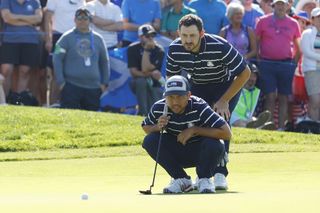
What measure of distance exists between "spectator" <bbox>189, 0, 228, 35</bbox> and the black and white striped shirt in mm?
8096

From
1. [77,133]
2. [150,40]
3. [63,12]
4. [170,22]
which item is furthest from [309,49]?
[77,133]

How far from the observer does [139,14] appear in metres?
19.8

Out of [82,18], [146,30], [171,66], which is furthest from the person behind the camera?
[146,30]

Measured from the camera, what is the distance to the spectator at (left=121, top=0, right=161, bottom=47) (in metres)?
19.7

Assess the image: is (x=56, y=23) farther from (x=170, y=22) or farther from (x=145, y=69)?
(x=170, y=22)

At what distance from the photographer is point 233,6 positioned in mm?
18781

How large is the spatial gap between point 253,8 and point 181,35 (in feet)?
31.0

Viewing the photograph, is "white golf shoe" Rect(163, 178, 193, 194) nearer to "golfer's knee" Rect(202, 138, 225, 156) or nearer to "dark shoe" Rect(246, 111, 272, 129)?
"golfer's knee" Rect(202, 138, 225, 156)

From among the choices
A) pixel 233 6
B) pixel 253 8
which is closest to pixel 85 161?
pixel 233 6

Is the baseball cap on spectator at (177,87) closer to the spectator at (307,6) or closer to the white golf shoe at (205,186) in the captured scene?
the white golf shoe at (205,186)

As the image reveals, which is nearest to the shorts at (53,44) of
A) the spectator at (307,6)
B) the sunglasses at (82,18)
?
the sunglasses at (82,18)

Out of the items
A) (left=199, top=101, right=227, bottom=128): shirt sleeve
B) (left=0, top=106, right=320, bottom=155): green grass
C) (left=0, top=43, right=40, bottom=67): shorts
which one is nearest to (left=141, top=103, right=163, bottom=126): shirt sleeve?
(left=199, top=101, right=227, bottom=128): shirt sleeve

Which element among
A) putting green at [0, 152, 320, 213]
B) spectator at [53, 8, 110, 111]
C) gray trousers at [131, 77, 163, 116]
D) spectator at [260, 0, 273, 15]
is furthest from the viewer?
spectator at [260, 0, 273, 15]

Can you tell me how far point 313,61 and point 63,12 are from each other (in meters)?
4.30
